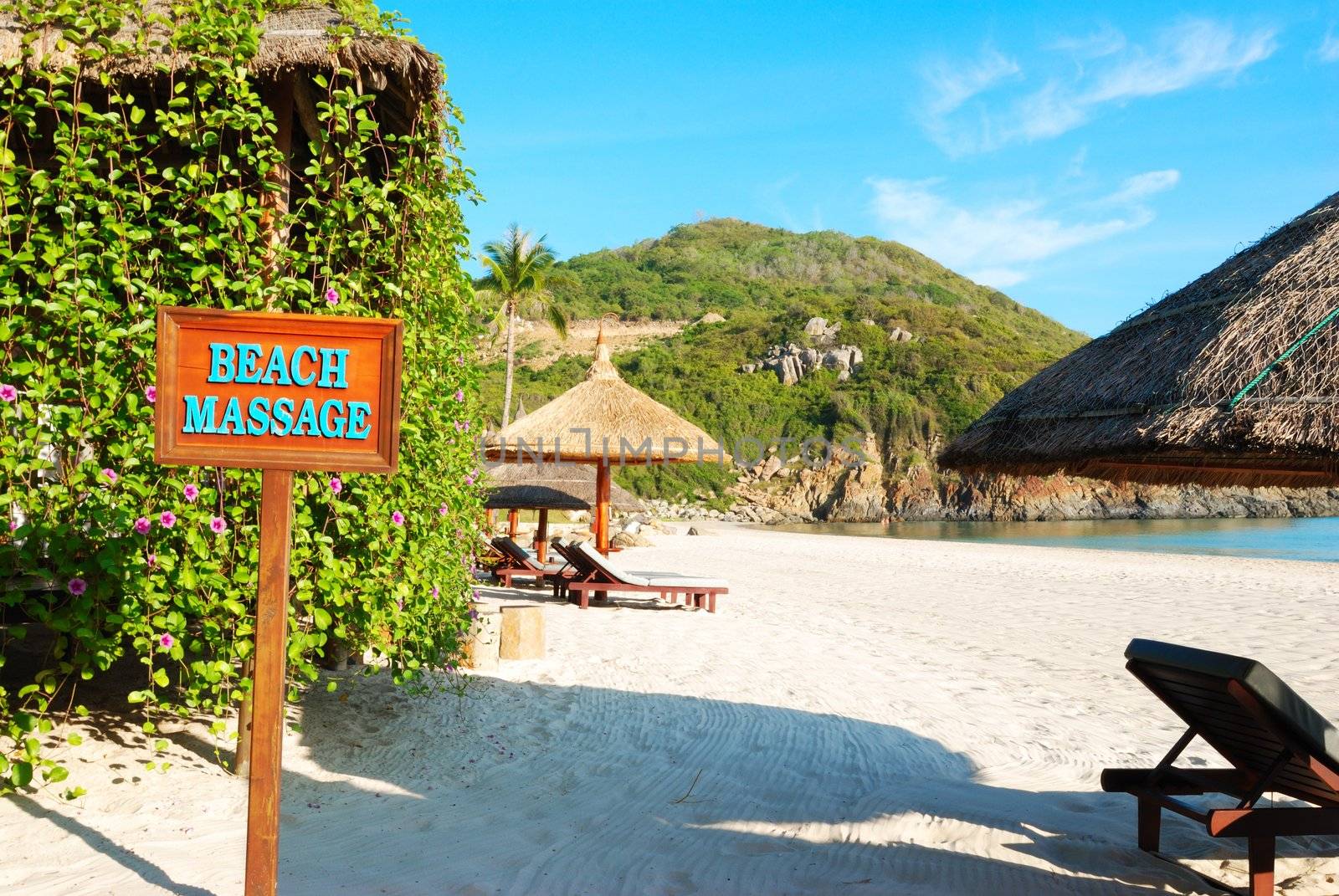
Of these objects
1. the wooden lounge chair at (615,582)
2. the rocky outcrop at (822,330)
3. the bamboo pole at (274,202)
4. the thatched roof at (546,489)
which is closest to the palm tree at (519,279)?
the thatched roof at (546,489)

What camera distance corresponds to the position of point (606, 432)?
12.9m

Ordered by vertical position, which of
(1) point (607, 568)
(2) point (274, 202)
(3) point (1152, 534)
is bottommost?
(3) point (1152, 534)

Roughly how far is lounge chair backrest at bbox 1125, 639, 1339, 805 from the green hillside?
29.6m

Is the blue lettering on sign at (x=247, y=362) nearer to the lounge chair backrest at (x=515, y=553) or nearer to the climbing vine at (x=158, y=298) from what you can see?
the climbing vine at (x=158, y=298)

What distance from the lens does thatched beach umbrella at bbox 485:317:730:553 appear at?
12.8 meters

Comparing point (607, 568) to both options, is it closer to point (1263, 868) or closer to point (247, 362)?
point (1263, 868)

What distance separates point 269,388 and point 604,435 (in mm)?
10310

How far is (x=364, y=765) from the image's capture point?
440 centimetres

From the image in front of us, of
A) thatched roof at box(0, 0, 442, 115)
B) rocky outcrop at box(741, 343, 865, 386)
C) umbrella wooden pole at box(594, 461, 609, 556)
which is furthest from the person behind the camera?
rocky outcrop at box(741, 343, 865, 386)

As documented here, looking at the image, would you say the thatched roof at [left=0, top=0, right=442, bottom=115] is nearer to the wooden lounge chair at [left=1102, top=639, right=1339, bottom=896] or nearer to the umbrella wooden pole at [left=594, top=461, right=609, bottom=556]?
the wooden lounge chair at [left=1102, top=639, right=1339, bottom=896]

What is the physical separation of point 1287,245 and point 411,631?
12.5ft

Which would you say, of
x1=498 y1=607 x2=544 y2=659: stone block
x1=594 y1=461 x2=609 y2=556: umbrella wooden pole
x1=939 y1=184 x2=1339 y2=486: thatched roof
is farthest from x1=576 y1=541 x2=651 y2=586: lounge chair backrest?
x1=939 y1=184 x2=1339 y2=486: thatched roof

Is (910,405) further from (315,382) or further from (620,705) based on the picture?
(315,382)

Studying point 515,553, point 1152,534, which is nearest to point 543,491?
point 515,553
